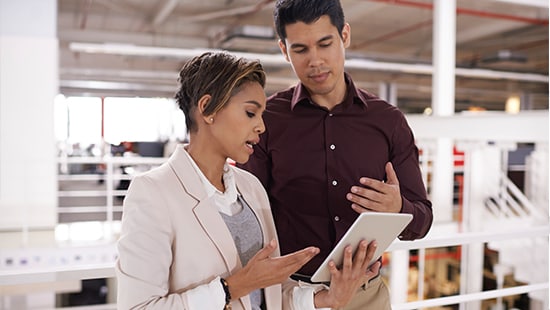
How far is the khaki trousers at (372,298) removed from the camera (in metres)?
1.22

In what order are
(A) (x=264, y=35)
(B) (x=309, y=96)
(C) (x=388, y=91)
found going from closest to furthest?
Result: (B) (x=309, y=96)
(A) (x=264, y=35)
(C) (x=388, y=91)

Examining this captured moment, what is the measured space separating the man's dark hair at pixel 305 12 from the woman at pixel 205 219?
0.27 m

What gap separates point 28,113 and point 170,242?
472 cm

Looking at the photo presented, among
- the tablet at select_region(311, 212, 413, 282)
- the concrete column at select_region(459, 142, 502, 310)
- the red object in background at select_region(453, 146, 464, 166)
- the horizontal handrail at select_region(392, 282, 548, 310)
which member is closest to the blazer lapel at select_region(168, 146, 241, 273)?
the tablet at select_region(311, 212, 413, 282)

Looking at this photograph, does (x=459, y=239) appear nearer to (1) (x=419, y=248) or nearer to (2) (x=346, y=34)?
(1) (x=419, y=248)

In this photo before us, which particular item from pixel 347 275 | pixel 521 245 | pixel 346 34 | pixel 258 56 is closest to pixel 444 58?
pixel 521 245

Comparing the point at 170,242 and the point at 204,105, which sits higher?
the point at 204,105

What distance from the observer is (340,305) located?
1.00m

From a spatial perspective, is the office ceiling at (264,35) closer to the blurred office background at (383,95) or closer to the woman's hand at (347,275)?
the blurred office background at (383,95)

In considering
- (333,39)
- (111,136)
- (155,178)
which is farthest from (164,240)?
(111,136)

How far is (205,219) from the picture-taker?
0.87 metres

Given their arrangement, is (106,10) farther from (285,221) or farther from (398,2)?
(285,221)

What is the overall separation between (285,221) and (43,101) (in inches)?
176

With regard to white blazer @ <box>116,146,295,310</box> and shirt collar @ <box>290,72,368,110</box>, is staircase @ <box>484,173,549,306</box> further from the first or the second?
white blazer @ <box>116,146,295,310</box>
